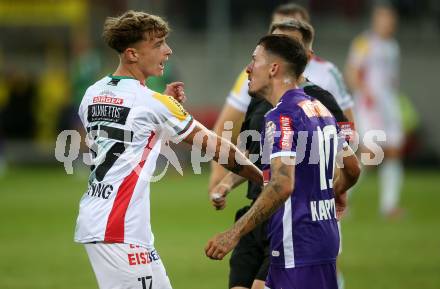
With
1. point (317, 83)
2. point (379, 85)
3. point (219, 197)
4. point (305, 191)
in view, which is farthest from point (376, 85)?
point (305, 191)

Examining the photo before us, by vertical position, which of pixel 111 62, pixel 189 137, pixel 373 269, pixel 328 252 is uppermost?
pixel 111 62

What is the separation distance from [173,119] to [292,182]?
38.1 inches

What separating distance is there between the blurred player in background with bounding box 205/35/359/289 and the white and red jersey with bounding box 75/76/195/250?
598 mm

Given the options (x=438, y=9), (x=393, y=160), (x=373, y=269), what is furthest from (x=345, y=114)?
(x=438, y=9)

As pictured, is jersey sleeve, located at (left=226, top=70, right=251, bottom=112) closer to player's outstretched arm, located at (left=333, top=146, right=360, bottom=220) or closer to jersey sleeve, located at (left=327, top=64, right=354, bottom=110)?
jersey sleeve, located at (left=327, top=64, right=354, bottom=110)

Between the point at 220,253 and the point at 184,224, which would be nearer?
the point at 220,253

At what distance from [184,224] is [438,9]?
13784 mm

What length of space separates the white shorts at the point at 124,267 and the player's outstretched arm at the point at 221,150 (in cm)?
78

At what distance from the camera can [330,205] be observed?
6.22 m

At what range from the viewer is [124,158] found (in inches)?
248

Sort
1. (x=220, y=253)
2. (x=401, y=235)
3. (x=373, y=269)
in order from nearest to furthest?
(x=220, y=253)
(x=373, y=269)
(x=401, y=235)

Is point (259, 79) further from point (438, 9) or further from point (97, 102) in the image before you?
point (438, 9)

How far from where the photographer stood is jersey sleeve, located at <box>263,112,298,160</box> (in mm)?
5902

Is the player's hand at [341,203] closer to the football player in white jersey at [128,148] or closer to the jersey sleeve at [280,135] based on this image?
the football player in white jersey at [128,148]
